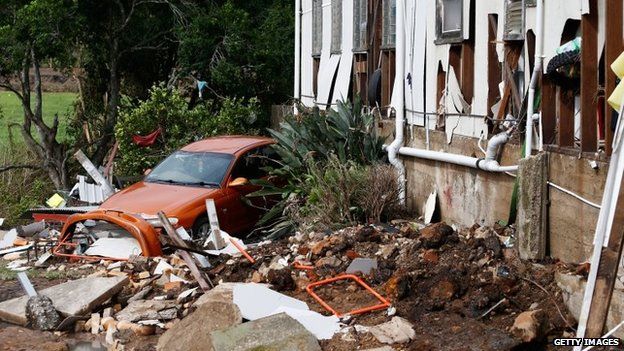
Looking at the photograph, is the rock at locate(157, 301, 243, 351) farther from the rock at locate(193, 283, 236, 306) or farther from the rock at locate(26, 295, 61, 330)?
the rock at locate(26, 295, 61, 330)

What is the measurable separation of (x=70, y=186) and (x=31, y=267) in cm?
988

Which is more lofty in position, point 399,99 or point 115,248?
point 399,99

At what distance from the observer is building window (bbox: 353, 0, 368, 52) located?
50.8ft

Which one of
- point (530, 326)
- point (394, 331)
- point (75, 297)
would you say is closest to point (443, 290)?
point (394, 331)

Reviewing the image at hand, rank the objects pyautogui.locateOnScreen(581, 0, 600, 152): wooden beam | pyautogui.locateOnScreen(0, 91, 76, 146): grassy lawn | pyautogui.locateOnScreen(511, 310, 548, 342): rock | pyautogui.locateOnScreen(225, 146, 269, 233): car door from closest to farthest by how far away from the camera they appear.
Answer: pyautogui.locateOnScreen(511, 310, 548, 342): rock → pyautogui.locateOnScreen(581, 0, 600, 152): wooden beam → pyautogui.locateOnScreen(225, 146, 269, 233): car door → pyautogui.locateOnScreen(0, 91, 76, 146): grassy lawn

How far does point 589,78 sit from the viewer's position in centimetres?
761

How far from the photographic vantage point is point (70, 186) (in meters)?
21.5

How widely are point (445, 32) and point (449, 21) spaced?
137 mm

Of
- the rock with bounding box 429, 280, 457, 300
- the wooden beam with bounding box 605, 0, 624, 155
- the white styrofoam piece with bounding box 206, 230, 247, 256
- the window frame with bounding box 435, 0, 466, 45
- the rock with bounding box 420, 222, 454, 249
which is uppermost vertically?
the window frame with bounding box 435, 0, 466, 45

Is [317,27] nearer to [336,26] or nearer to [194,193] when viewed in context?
[336,26]

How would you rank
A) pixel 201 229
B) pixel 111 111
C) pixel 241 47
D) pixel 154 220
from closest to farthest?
pixel 154 220 < pixel 201 229 < pixel 241 47 < pixel 111 111

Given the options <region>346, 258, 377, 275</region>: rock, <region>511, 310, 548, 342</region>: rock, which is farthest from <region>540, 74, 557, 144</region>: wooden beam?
<region>511, 310, 548, 342</region>: rock

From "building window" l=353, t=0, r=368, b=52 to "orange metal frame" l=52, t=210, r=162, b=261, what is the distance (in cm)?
559

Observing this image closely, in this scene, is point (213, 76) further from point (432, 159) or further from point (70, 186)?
point (432, 159)
